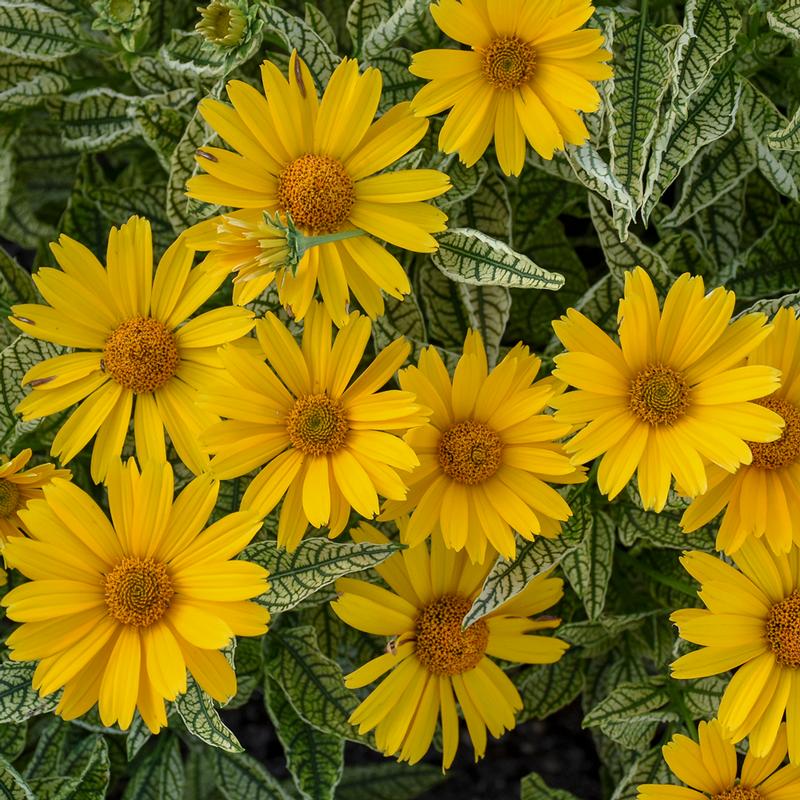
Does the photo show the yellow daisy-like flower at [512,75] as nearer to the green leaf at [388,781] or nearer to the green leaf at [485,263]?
the green leaf at [485,263]

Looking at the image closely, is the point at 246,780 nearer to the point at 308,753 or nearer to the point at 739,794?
the point at 308,753

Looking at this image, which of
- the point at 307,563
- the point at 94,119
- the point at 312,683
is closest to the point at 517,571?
the point at 307,563

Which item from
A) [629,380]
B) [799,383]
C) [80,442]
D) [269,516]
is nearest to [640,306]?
[629,380]

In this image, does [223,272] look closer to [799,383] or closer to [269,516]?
[269,516]

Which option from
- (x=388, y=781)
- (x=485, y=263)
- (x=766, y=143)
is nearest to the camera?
(x=485, y=263)

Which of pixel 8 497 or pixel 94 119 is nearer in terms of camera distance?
pixel 8 497

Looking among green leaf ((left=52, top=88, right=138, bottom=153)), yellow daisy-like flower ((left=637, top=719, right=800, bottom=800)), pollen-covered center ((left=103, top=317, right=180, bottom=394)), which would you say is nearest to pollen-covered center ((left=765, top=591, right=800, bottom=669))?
yellow daisy-like flower ((left=637, top=719, right=800, bottom=800))
